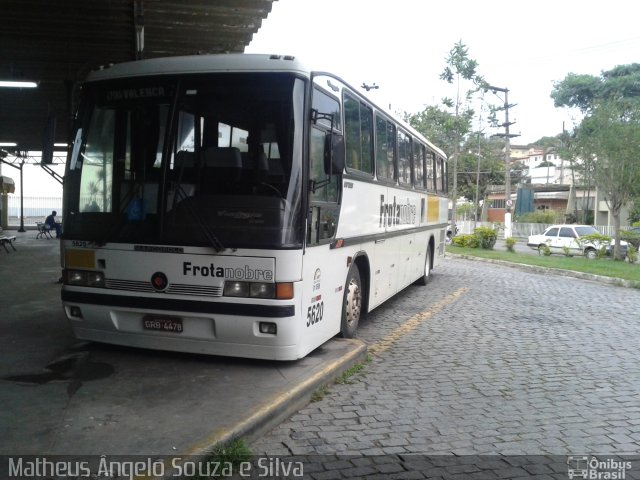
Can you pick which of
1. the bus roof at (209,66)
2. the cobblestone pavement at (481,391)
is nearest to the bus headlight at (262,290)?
the cobblestone pavement at (481,391)

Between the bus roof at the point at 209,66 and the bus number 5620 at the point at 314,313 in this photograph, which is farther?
the bus number 5620 at the point at 314,313

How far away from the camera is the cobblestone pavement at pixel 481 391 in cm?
420

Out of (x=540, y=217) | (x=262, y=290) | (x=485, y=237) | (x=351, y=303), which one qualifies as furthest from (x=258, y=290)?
(x=540, y=217)

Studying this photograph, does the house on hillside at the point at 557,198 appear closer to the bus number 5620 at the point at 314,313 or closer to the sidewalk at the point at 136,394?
the bus number 5620 at the point at 314,313

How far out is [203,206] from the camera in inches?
203

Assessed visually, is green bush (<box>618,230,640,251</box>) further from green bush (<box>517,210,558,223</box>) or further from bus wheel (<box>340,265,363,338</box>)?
green bush (<box>517,210,558,223</box>)

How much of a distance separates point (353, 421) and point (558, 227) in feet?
83.7

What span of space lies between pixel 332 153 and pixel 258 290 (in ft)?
5.04

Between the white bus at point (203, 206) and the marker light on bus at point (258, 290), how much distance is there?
0.01m

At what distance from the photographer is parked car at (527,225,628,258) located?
24.8m

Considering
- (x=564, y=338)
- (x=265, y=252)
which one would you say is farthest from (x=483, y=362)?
(x=265, y=252)

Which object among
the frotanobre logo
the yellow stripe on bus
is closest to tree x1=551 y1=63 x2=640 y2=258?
the yellow stripe on bus

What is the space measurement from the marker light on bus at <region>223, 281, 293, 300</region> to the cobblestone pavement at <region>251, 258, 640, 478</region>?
1031 millimetres

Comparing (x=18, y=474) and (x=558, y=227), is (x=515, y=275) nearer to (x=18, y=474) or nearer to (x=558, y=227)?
(x=558, y=227)
